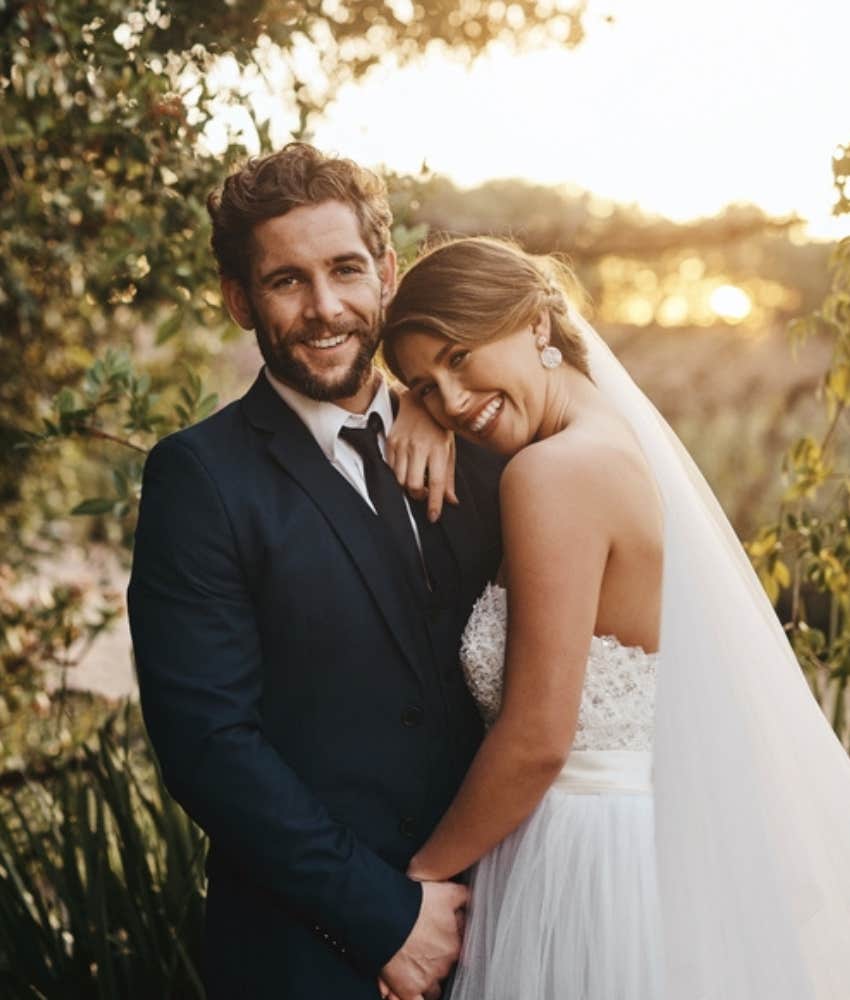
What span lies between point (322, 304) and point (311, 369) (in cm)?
13

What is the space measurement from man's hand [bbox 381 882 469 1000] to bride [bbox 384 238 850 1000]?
38 mm

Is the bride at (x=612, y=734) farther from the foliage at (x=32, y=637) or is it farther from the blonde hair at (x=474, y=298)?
the foliage at (x=32, y=637)

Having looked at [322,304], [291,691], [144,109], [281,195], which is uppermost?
[144,109]

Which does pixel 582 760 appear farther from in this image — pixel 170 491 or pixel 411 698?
pixel 170 491

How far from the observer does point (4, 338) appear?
4926mm

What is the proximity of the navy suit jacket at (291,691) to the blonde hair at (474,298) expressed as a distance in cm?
31

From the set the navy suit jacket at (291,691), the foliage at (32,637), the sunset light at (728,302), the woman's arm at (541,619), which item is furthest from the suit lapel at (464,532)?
the sunset light at (728,302)

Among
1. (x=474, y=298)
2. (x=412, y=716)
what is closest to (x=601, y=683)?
(x=412, y=716)

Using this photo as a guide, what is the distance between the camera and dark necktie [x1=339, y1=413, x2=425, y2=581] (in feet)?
7.39

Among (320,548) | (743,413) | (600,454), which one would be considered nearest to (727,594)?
(600,454)

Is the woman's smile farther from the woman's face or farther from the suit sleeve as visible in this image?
the suit sleeve

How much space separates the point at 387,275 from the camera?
2398mm

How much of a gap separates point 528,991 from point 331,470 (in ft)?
3.28

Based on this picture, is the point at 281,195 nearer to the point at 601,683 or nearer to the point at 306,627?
the point at 306,627
